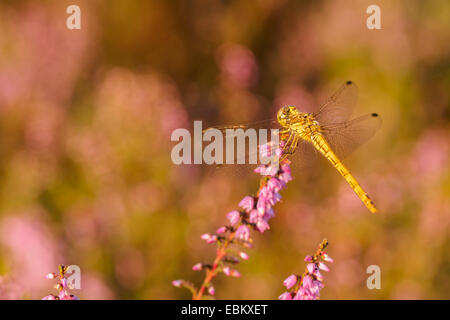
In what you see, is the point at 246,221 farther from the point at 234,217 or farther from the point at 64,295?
the point at 64,295

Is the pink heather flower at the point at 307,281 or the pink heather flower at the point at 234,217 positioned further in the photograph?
the pink heather flower at the point at 234,217

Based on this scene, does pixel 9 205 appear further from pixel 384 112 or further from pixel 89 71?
pixel 384 112

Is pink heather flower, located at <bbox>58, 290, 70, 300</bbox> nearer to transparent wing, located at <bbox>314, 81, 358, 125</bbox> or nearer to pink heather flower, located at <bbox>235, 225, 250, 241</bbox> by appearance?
pink heather flower, located at <bbox>235, 225, 250, 241</bbox>

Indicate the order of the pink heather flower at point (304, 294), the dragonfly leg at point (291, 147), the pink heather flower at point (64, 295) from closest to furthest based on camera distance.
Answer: the pink heather flower at point (64, 295) < the pink heather flower at point (304, 294) < the dragonfly leg at point (291, 147)

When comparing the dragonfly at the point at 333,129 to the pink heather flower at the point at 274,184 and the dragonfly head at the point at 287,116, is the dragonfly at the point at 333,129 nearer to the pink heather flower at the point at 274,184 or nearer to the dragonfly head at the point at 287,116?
the dragonfly head at the point at 287,116

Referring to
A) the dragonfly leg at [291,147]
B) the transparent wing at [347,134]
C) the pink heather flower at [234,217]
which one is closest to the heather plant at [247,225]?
the pink heather flower at [234,217]

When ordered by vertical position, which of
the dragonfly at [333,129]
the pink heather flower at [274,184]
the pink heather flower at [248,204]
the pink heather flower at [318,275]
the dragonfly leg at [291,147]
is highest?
Result: the dragonfly at [333,129]
